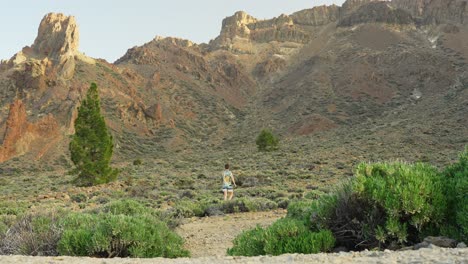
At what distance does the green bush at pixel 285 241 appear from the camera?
7594mm

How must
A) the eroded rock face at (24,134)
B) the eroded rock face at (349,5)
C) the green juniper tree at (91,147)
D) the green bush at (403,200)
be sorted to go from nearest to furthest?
the green bush at (403,200) → the green juniper tree at (91,147) → the eroded rock face at (24,134) → the eroded rock face at (349,5)

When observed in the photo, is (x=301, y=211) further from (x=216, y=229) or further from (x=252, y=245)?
(x=216, y=229)

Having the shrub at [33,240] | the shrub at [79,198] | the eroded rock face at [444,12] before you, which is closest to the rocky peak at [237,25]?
the eroded rock face at [444,12]

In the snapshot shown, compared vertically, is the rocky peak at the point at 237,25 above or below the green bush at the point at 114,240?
above

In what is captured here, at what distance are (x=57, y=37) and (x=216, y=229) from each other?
7774cm

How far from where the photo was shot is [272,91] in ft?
314

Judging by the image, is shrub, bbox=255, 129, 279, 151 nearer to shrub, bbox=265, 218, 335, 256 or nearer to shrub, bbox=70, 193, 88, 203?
shrub, bbox=70, 193, 88, 203

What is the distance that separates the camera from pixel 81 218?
9633mm

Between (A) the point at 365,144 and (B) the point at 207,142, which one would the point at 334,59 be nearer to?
(B) the point at 207,142

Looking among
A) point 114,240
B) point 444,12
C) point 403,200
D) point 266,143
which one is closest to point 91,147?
point 114,240

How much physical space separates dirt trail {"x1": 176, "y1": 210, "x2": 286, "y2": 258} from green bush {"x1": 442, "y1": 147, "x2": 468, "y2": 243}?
4.95 meters

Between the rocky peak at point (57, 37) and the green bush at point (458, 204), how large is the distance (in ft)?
250

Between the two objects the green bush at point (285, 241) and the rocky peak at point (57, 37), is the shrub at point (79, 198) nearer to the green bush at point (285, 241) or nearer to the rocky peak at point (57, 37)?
the green bush at point (285, 241)

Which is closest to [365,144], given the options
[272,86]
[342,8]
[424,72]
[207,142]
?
[207,142]
